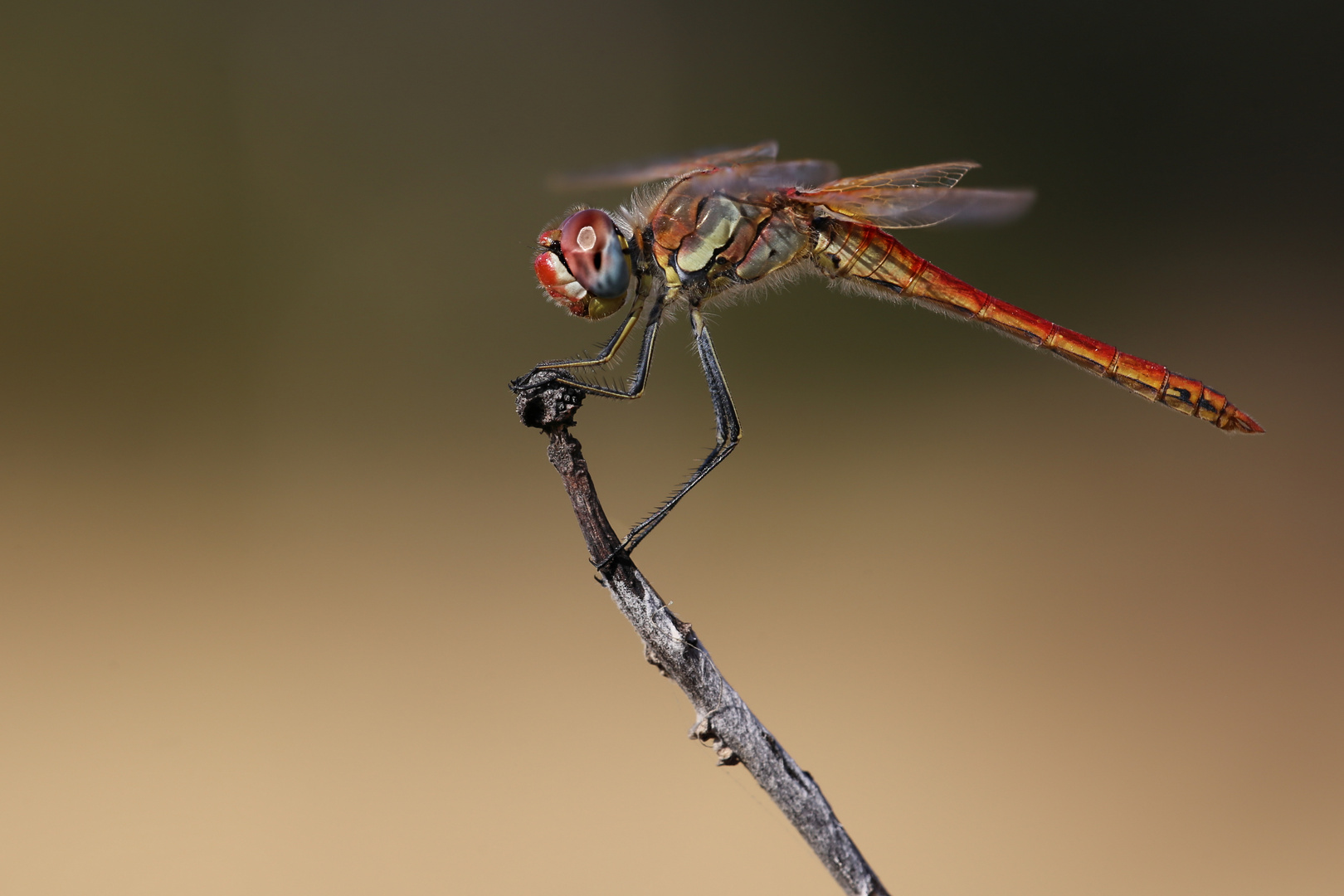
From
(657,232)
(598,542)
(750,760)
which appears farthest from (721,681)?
(657,232)

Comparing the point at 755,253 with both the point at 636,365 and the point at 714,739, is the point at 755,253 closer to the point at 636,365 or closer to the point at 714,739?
the point at 636,365

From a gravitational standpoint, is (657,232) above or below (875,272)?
above

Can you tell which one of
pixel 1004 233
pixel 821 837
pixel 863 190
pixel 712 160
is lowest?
pixel 821 837

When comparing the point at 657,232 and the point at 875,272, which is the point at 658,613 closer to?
the point at 657,232

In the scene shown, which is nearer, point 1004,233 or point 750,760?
point 750,760

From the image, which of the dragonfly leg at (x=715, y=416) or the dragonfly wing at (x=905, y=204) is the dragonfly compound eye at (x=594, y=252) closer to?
the dragonfly leg at (x=715, y=416)

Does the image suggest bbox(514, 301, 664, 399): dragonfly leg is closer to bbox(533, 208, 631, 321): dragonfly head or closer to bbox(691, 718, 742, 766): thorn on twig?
bbox(533, 208, 631, 321): dragonfly head

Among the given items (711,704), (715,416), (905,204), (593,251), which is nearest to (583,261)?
(593,251)

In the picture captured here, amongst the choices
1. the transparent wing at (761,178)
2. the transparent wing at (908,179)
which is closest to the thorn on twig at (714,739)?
the transparent wing at (761,178)

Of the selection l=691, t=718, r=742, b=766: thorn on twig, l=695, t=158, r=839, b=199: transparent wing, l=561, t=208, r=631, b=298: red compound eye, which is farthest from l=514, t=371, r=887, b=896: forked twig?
l=695, t=158, r=839, b=199: transparent wing
